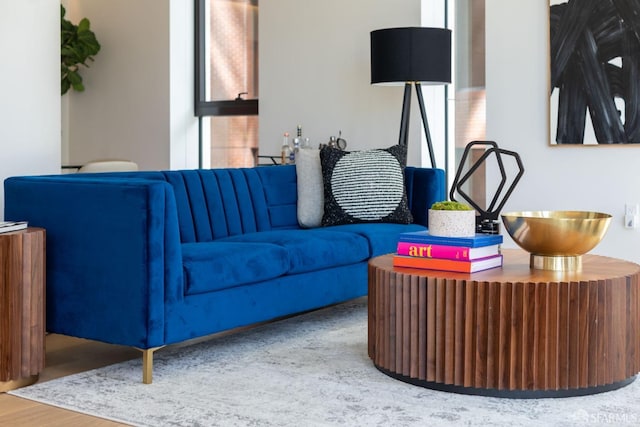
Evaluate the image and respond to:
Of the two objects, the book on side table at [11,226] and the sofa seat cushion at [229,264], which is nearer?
the book on side table at [11,226]

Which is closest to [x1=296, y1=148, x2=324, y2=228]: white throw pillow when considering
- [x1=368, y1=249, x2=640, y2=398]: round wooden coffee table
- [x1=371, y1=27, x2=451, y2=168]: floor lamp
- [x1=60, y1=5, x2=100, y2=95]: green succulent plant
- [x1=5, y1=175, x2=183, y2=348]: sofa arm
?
[x1=371, y1=27, x2=451, y2=168]: floor lamp

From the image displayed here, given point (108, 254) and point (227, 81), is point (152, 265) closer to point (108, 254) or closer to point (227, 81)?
point (108, 254)

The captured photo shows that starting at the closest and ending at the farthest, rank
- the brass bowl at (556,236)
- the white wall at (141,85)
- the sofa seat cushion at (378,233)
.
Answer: the brass bowl at (556,236) < the sofa seat cushion at (378,233) < the white wall at (141,85)

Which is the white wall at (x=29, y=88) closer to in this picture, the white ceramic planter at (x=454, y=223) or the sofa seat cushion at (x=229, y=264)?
the sofa seat cushion at (x=229, y=264)

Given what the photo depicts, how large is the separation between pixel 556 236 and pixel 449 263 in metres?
0.40

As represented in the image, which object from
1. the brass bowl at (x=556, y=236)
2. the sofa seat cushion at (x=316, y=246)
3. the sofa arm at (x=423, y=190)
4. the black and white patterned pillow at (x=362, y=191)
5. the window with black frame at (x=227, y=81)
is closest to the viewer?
the brass bowl at (x=556, y=236)

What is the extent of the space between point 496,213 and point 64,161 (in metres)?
5.74

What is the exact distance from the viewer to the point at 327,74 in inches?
262

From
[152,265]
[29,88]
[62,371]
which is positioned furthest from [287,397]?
[29,88]

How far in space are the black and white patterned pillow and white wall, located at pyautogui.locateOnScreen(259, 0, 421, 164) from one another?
1.25 m

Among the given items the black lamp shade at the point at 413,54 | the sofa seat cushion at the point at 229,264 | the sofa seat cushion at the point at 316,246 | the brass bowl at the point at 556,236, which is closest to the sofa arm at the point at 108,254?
the sofa seat cushion at the point at 229,264

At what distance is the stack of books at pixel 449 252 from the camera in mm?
3254

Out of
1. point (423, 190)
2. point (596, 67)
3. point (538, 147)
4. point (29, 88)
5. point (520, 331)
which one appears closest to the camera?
point (520, 331)

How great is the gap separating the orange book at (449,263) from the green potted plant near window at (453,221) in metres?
0.12
